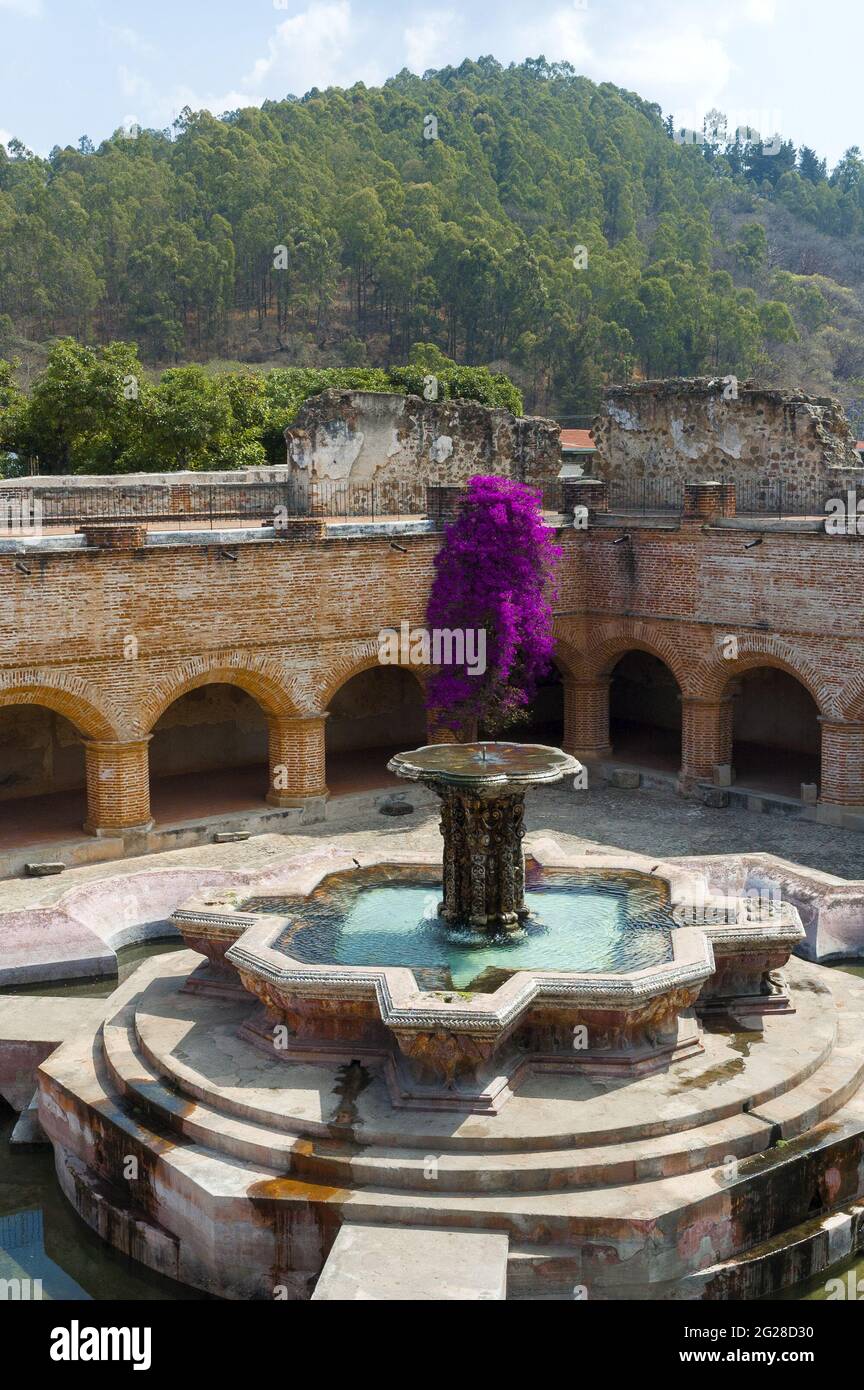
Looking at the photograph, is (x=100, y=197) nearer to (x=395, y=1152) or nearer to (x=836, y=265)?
(x=836, y=265)

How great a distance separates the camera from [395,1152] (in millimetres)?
9000

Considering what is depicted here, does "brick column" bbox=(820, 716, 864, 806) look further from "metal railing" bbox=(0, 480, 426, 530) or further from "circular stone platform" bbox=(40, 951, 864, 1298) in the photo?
"circular stone platform" bbox=(40, 951, 864, 1298)

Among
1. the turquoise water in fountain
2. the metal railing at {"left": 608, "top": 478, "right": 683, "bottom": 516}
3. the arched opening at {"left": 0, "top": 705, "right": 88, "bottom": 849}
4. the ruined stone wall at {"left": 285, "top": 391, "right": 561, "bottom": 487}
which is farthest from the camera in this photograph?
the metal railing at {"left": 608, "top": 478, "right": 683, "bottom": 516}

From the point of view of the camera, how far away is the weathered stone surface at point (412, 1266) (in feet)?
25.8

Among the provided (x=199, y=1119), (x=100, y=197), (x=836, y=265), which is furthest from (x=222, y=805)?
(x=836, y=265)

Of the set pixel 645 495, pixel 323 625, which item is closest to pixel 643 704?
pixel 645 495

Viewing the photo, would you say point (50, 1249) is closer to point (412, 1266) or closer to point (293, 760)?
point (412, 1266)

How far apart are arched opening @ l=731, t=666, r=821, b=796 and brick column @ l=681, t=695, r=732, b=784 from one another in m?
1.14

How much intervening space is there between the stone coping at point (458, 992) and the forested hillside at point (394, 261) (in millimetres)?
43235

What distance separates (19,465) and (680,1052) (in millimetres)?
28451

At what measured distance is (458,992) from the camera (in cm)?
981

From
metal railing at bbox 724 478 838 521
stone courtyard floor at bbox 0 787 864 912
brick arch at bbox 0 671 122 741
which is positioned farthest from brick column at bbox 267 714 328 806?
metal railing at bbox 724 478 838 521

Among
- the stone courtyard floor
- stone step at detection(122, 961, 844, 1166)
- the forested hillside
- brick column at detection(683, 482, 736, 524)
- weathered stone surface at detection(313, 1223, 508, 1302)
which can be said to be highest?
the forested hillside

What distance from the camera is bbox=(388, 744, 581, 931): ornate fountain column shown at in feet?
37.0
